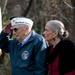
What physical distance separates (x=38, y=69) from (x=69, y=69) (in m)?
0.43

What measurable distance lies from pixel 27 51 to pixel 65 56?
1.81 feet

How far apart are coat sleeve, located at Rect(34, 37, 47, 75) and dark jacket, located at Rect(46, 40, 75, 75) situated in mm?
164

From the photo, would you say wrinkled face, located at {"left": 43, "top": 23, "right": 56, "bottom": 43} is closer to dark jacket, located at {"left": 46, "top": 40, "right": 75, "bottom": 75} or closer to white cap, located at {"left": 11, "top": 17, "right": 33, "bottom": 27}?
dark jacket, located at {"left": 46, "top": 40, "right": 75, "bottom": 75}

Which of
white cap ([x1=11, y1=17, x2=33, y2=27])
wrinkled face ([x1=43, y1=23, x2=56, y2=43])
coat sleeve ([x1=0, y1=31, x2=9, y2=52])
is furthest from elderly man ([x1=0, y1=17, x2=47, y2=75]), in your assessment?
coat sleeve ([x1=0, y1=31, x2=9, y2=52])

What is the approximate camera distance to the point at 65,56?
13.7 ft

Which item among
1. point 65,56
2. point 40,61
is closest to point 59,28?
point 65,56

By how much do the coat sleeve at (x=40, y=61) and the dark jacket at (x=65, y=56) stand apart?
0.16 meters

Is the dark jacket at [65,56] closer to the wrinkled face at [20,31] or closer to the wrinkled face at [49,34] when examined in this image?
the wrinkled face at [49,34]

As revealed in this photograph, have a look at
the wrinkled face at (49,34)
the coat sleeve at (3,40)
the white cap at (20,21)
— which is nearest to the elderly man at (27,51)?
the white cap at (20,21)

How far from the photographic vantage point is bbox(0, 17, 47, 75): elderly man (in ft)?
14.2

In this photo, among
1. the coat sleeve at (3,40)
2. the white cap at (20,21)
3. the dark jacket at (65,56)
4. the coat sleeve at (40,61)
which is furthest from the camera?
the coat sleeve at (3,40)

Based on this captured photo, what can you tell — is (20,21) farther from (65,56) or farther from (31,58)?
(65,56)

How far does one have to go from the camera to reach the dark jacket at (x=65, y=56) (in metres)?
4.17

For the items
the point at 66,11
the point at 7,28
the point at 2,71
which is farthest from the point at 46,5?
the point at 7,28
